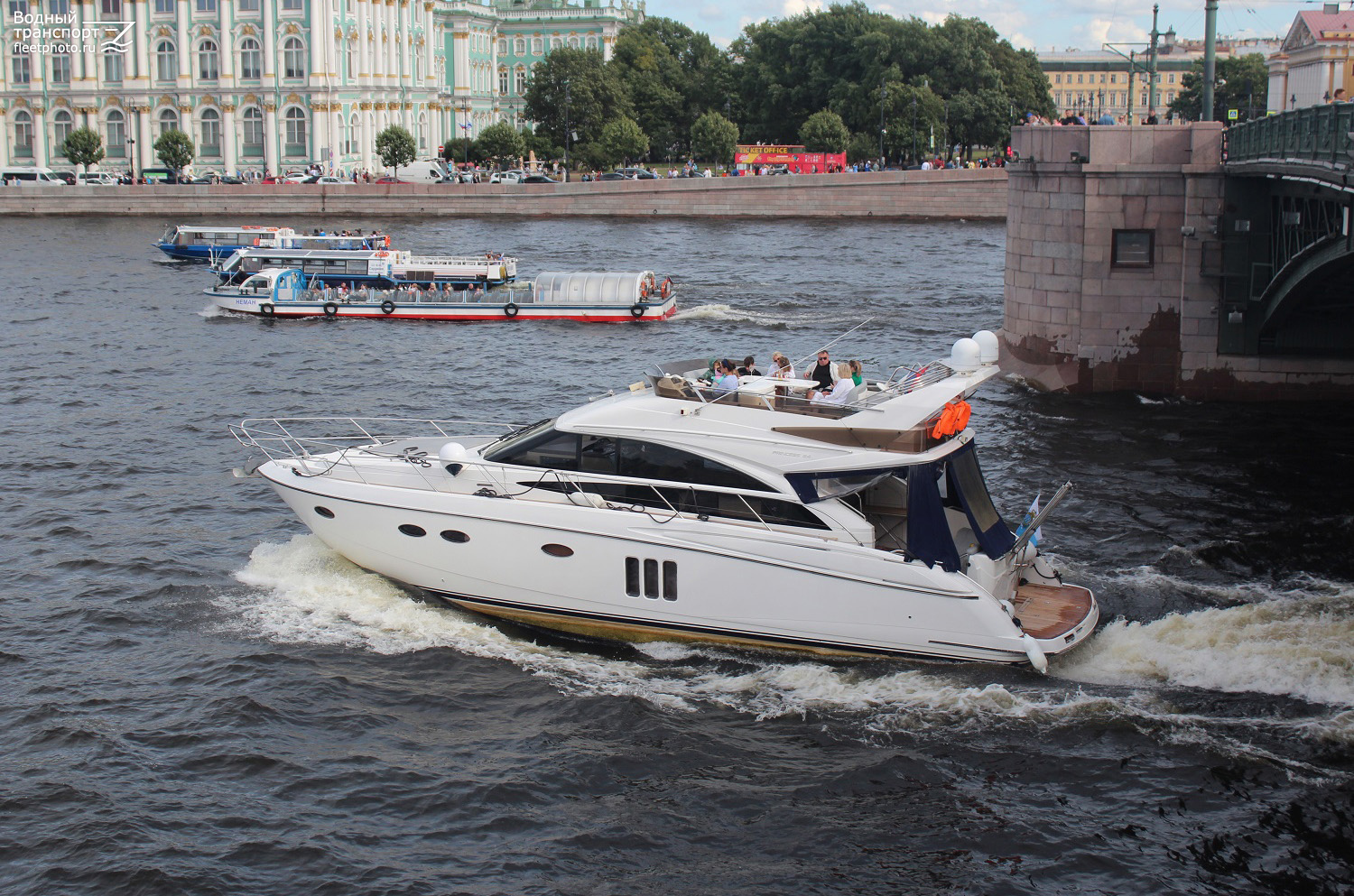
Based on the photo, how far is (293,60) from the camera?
9756 centimetres

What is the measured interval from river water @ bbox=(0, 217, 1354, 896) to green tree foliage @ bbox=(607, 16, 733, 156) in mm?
98212

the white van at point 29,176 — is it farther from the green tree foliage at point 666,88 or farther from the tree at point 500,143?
the green tree foliage at point 666,88

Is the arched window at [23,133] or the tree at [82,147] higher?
the arched window at [23,133]

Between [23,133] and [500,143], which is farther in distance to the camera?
[23,133]

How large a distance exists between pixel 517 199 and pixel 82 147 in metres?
30.5

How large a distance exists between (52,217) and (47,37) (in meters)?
24.1

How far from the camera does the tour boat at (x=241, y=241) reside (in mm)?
53094

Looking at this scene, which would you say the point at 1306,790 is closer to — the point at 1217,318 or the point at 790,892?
the point at 790,892

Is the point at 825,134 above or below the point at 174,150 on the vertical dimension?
above

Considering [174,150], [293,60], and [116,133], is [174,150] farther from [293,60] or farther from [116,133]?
[116,133]

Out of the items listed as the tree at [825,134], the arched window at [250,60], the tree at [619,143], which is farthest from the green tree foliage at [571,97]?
the arched window at [250,60]

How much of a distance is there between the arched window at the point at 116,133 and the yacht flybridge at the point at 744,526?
9317 cm

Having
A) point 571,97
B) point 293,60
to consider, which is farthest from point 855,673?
point 571,97

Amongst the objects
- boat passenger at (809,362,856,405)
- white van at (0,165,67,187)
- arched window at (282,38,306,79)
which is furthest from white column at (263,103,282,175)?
boat passenger at (809,362,856,405)
